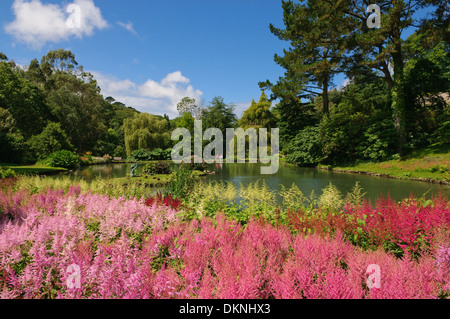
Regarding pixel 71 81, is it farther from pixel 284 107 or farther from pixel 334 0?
pixel 334 0

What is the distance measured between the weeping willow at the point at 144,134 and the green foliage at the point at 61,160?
1255 cm

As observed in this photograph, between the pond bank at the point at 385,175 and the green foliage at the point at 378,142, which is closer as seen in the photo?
the pond bank at the point at 385,175

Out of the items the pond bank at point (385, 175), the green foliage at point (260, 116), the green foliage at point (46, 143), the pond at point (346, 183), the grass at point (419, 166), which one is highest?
the green foliage at point (260, 116)

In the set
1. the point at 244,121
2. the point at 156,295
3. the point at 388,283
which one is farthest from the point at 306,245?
the point at 244,121

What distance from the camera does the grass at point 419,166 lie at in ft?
53.3

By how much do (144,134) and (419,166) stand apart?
122 feet

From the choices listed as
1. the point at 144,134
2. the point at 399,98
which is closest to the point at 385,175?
the point at 399,98

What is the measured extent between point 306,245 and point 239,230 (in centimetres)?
109

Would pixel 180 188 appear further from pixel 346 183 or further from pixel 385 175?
pixel 385 175

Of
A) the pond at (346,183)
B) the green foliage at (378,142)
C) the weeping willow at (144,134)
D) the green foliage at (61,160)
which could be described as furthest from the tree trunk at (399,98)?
the weeping willow at (144,134)

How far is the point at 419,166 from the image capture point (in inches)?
714

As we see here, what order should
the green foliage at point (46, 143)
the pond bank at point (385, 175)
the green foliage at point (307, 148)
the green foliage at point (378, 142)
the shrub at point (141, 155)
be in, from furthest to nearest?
the shrub at point (141, 155), the green foliage at point (46, 143), the green foliage at point (307, 148), the green foliage at point (378, 142), the pond bank at point (385, 175)

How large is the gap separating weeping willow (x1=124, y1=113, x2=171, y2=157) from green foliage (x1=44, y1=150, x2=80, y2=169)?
1255 centimetres

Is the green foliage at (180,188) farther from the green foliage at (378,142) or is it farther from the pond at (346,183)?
the green foliage at (378,142)
